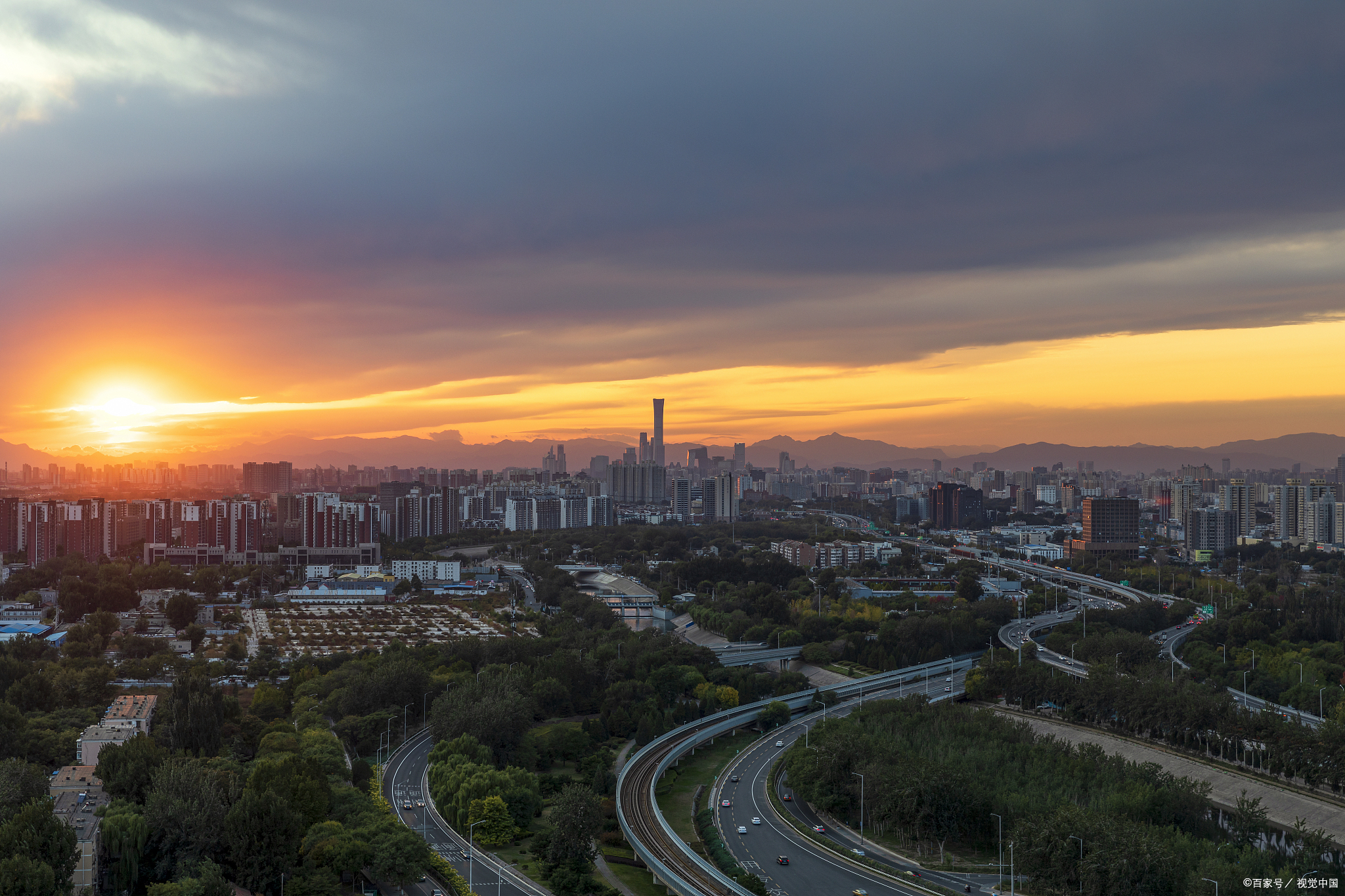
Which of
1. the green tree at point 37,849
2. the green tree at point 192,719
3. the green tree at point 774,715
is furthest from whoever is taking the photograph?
the green tree at point 774,715

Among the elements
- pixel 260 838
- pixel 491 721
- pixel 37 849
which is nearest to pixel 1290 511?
pixel 491 721

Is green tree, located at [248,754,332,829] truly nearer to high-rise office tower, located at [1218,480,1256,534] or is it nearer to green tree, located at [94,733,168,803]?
green tree, located at [94,733,168,803]

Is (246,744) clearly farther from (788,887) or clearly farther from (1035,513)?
(1035,513)

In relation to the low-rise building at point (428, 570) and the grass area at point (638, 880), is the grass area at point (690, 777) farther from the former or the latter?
the low-rise building at point (428, 570)

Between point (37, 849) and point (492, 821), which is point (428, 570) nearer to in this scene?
point (492, 821)

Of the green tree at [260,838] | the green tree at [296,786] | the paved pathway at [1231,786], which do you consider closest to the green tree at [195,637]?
the green tree at [296,786]

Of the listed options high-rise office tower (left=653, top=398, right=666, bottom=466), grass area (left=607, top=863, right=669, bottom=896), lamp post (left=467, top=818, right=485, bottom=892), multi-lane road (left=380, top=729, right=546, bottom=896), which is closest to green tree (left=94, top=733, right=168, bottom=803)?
multi-lane road (left=380, top=729, right=546, bottom=896)
